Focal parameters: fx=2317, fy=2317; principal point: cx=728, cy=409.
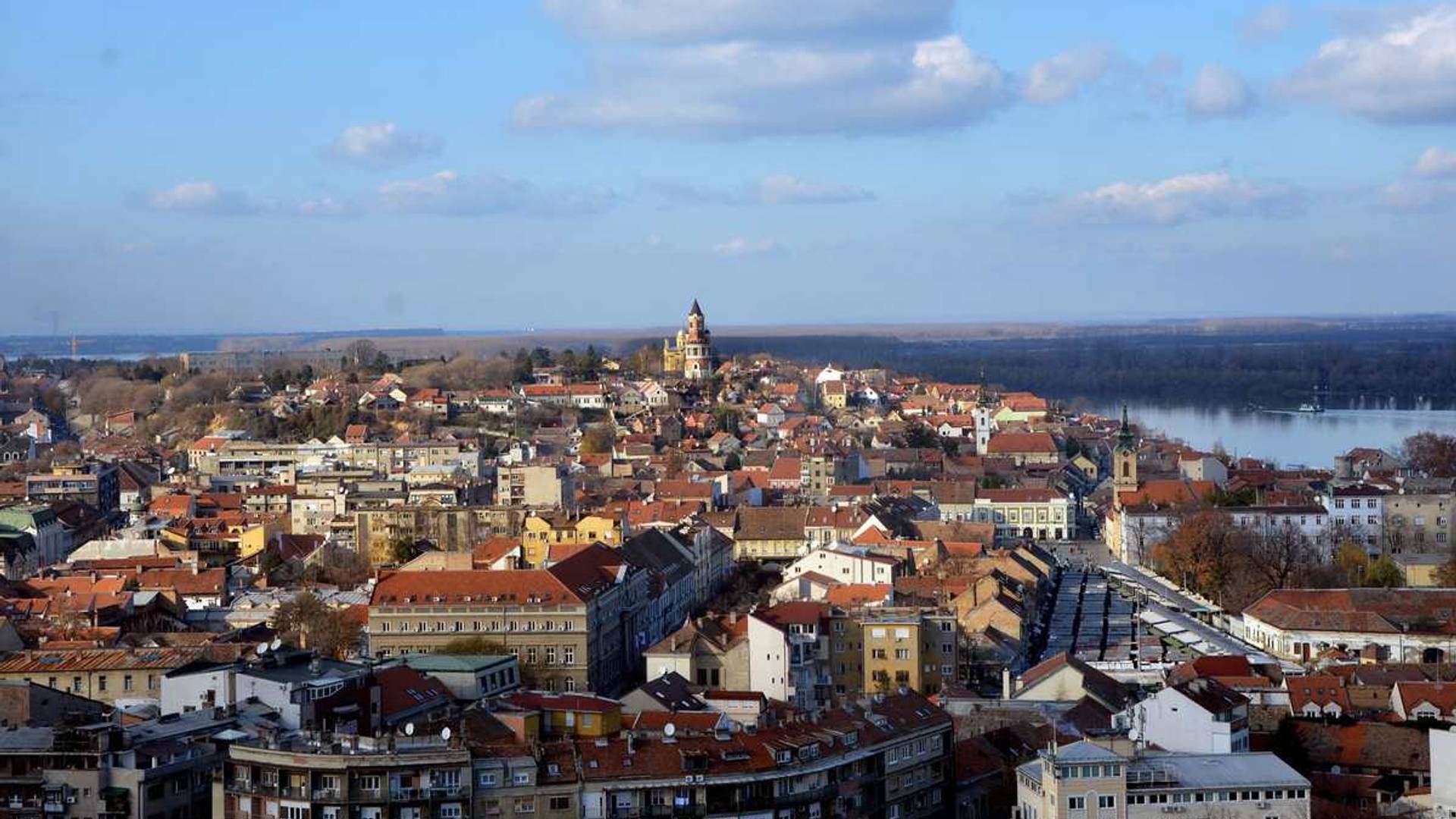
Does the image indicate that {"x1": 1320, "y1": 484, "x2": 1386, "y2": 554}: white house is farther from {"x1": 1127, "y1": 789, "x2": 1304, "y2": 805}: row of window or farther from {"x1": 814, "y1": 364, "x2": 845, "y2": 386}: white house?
{"x1": 814, "y1": 364, "x2": 845, "y2": 386}: white house

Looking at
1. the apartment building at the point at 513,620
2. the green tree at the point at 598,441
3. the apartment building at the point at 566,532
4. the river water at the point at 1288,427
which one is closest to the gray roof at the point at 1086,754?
the apartment building at the point at 513,620

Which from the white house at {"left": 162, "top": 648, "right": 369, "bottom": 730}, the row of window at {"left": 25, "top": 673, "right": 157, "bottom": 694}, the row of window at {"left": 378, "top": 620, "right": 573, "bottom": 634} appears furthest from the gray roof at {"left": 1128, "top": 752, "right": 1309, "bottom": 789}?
the row of window at {"left": 25, "top": 673, "right": 157, "bottom": 694}

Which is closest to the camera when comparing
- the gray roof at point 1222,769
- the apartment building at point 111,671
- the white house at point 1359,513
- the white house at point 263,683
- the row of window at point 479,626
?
the gray roof at point 1222,769

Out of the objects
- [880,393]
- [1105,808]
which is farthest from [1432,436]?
[1105,808]

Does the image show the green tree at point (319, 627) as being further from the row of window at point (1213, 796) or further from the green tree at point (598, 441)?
the green tree at point (598, 441)

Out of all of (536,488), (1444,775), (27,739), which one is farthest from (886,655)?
(536,488)

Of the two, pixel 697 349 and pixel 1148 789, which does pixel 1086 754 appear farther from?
pixel 697 349
